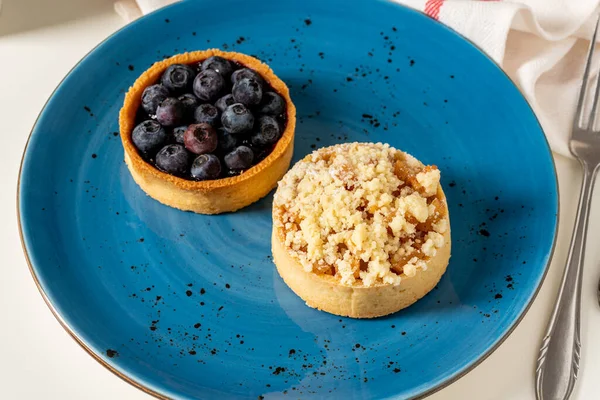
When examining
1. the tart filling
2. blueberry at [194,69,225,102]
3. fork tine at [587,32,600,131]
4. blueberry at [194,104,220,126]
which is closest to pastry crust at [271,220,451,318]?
the tart filling

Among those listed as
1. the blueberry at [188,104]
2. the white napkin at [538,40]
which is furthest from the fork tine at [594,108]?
the blueberry at [188,104]

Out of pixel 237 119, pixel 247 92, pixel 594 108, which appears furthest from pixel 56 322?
Result: pixel 594 108

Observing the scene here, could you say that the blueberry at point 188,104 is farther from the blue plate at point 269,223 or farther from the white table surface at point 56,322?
the white table surface at point 56,322

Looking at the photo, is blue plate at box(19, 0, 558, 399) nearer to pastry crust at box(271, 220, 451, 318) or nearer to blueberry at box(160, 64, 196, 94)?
pastry crust at box(271, 220, 451, 318)

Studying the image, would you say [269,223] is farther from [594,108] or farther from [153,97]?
[594,108]

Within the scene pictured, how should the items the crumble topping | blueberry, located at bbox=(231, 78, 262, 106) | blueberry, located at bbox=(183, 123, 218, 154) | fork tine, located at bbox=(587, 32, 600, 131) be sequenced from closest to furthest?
the crumble topping, blueberry, located at bbox=(183, 123, 218, 154), blueberry, located at bbox=(231, 78, 262, 106), fork tine, located at bbox=(587, 32, 600, 131)

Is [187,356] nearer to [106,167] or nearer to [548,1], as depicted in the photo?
[106,167]

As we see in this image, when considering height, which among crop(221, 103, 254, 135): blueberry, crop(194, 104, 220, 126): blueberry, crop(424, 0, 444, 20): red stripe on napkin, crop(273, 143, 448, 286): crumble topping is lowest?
crop(273, 143, 448, 286): crumble topping
